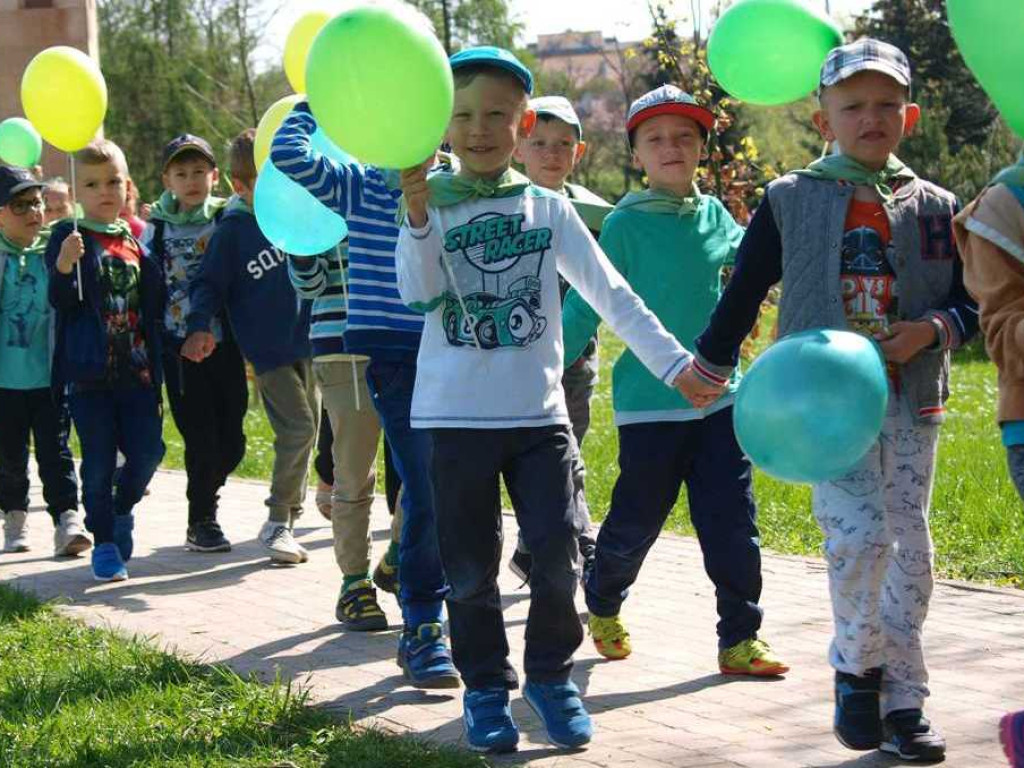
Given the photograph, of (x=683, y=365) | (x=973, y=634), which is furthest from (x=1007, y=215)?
(x=973, y=634)

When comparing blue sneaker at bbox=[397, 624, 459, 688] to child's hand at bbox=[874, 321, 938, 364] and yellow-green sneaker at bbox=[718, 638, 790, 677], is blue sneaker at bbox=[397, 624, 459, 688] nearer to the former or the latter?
yellow-green sneaker at bbox=[718, 638, 790, 677]

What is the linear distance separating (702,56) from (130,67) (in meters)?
26.5

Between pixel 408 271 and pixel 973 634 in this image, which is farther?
pixel 973 634

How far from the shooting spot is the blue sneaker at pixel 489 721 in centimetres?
456

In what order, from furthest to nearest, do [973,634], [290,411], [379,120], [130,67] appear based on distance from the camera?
[130,67] → [290,411] → [973,634] → [379,120]

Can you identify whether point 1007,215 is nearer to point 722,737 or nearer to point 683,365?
point 683,365

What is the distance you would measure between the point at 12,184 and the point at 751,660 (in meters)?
5.20

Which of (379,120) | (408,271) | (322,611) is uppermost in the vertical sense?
(379,120)

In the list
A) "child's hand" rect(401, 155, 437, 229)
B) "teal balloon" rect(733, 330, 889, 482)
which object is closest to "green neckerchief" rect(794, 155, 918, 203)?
"teal balloon" rect(733, 330, 889, 482)

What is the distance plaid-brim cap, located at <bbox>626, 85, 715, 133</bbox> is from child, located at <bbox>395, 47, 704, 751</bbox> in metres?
1.02

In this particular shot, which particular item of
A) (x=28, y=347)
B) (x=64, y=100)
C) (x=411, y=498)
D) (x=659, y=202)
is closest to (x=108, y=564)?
(x=28, y=347)

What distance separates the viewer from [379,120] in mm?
4270

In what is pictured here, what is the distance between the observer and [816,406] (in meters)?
Result: 3.93

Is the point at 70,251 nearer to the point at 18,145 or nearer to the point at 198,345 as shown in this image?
the point at 198,345
